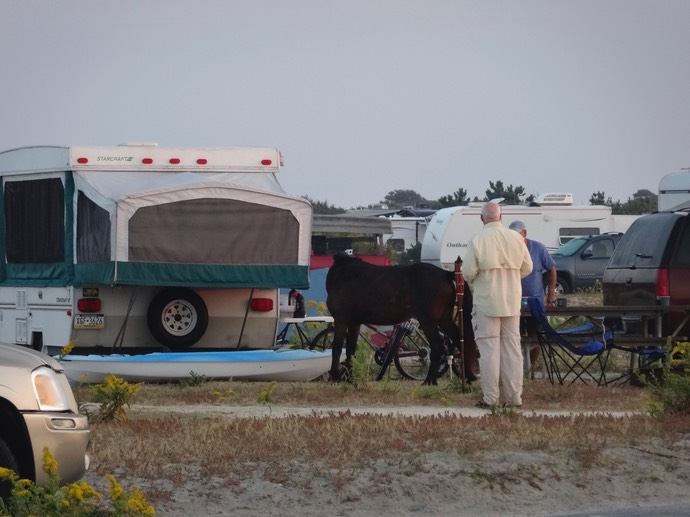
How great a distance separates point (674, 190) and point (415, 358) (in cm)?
911

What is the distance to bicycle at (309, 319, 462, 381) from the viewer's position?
17.2 m

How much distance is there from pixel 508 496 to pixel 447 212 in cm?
2883

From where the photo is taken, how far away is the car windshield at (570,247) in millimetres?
37312

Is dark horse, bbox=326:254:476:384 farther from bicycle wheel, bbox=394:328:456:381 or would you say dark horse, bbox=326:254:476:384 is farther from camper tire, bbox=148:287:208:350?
camper tire, bbox=148:287:208:350

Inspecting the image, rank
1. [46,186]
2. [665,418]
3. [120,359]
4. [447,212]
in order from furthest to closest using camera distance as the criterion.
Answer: [447,212] → [46,186] → [120,359] → [665,418]

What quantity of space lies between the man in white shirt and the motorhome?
2370 cm

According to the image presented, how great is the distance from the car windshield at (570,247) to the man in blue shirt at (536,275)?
19914mm

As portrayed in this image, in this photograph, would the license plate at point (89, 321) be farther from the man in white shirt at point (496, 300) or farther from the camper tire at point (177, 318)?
the man in white shirt at point (496, 300)

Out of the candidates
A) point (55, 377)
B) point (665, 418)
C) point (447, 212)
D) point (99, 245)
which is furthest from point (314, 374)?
point (447, 212)

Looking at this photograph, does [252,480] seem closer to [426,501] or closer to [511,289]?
[426,501]

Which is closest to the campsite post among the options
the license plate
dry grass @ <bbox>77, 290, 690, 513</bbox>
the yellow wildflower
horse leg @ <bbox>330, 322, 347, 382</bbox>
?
horse leg @ <bbox>330, 322, 347, 382</bbox>

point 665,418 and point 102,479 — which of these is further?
point 665,418

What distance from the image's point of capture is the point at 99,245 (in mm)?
16062

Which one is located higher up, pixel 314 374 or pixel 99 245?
pixel 99 245
